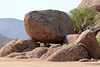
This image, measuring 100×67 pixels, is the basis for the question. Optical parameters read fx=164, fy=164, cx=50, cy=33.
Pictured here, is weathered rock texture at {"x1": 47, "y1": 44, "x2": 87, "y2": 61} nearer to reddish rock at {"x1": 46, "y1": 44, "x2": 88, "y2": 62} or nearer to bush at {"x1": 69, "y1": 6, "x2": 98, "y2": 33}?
reddish rock at {"x1": 46, "y1": 44, "x2": 88, "y2": 62}

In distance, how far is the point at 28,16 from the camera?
19.6 m

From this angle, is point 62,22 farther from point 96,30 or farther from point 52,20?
point 96,30

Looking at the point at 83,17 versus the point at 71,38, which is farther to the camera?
the point at 83,17

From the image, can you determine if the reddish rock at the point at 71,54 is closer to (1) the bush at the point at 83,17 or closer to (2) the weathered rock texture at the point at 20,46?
(2) the weathered rock texture at the point at 20,46

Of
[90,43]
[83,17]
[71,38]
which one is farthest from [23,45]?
[83,17]

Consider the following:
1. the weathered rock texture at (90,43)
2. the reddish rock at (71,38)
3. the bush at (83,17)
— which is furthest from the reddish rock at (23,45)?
the bush at (83,17)

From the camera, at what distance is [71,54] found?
12.1 metres

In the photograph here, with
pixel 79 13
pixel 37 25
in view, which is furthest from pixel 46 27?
pixel 79 13

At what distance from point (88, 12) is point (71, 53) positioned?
1856 centimetres

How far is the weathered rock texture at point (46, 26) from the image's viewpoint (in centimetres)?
1922

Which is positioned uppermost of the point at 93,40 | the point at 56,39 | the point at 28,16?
the point at 28,16

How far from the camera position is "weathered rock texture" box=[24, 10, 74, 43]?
63.1 feet

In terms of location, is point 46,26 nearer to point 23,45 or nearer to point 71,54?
point 23,45

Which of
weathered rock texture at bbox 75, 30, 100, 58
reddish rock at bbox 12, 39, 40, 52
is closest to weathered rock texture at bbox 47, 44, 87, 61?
weathered rock texture at bbox 75, 30, 100, 58
